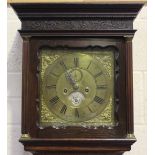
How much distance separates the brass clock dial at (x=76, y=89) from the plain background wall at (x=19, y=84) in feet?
0.58

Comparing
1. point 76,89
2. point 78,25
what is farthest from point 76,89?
point 78,25

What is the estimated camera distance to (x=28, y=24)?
44.1 inches

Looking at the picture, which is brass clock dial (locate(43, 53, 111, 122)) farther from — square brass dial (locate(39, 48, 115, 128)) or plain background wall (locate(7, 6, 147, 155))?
plain background wall (locate(7, 6, 147, 155))

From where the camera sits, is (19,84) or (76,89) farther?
(19,84)

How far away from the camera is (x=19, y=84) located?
4.21 feet

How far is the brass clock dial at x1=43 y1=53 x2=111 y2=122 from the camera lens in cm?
113

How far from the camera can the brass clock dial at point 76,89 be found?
1.13 m

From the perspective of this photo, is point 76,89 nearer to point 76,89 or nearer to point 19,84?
point 76,89

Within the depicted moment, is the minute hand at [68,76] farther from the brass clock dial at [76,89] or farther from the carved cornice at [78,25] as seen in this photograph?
the carved cornice at [78,25]

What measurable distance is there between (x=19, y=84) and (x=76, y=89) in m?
0.24

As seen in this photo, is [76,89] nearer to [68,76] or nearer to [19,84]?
[68,76]

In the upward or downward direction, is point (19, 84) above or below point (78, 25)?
below
